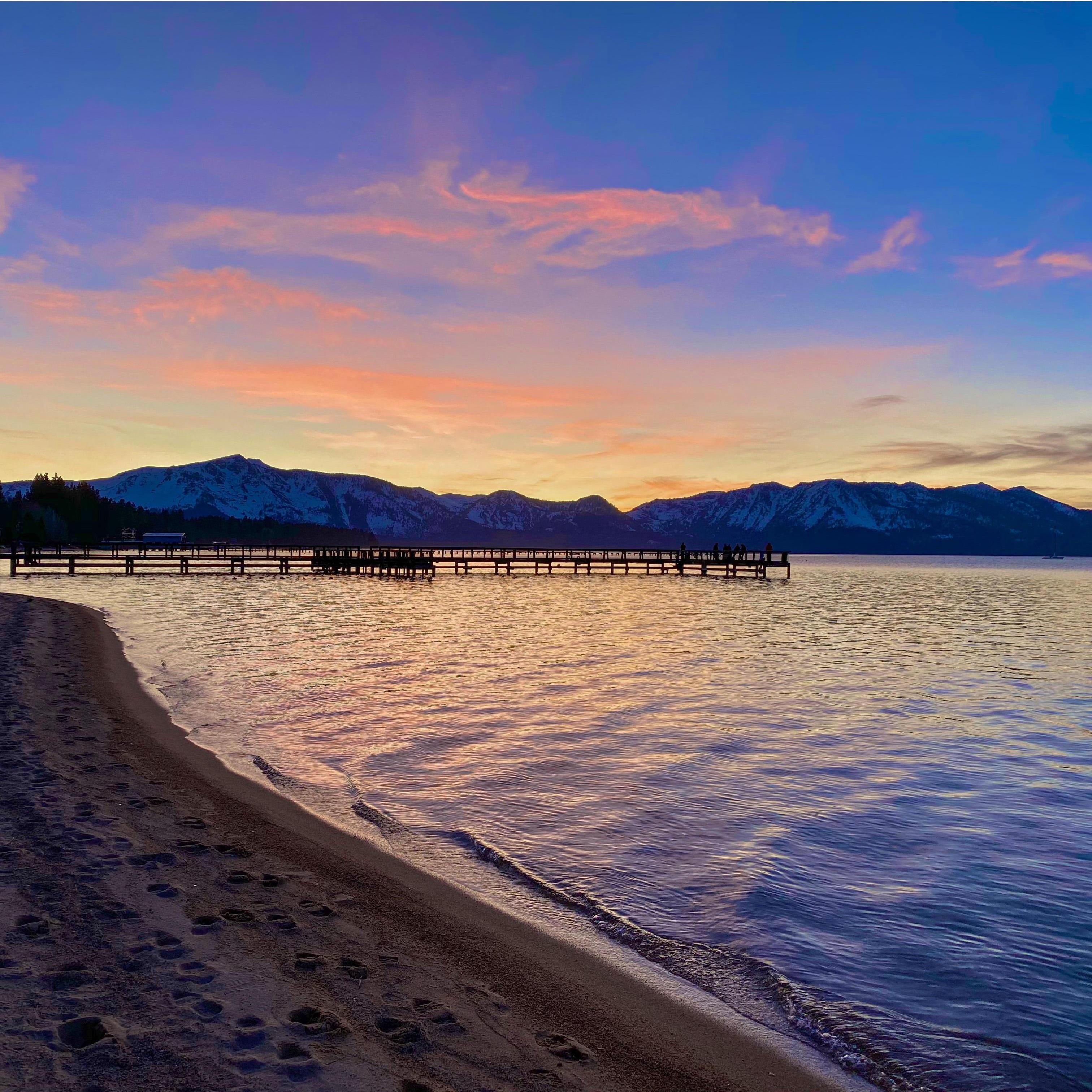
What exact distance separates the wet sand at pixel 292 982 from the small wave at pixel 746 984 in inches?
10.3

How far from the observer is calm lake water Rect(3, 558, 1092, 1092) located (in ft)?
22.1

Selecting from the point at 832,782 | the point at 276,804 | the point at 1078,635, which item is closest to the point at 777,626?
the point at 1078,635

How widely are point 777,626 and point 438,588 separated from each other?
3285 cm

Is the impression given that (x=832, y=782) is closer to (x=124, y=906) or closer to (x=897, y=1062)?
(x=897, y=1062)

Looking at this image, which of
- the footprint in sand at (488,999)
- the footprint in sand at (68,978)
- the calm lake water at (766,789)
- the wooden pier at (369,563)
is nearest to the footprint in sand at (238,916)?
the footprint in sand at (68,978)

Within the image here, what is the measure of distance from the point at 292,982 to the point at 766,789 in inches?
356

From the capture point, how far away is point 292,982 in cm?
567

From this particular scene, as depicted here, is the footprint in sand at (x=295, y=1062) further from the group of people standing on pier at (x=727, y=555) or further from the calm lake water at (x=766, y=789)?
the group of people standing on pier at (x=727, y=555)

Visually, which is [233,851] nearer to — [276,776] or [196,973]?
[196,973]

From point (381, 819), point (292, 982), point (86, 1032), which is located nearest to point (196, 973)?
point (292, 982)

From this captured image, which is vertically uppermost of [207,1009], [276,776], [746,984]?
[207,1009]

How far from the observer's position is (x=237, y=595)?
171 feet

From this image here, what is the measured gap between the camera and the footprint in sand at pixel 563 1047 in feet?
16.7

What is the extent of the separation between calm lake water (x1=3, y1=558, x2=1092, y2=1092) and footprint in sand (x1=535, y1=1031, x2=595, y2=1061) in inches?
69.8
